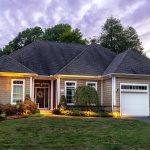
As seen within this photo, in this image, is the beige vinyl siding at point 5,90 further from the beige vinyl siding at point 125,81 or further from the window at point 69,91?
the beige vinyl siding at point 125,81

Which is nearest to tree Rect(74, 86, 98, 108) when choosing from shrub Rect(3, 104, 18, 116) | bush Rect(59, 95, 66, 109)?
bush Rect(59, 95, 66, 109)

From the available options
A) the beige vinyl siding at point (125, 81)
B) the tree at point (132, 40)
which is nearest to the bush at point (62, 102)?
the beige vinyl siding at point (125, 81)

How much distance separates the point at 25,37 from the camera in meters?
53.6

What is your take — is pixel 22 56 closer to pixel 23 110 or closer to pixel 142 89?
pixel 23 110

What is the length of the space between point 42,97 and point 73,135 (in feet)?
47.4

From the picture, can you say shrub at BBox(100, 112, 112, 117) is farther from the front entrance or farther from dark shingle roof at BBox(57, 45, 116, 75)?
the front entrance

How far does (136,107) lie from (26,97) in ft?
28.7

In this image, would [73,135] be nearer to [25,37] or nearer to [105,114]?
[105,114]

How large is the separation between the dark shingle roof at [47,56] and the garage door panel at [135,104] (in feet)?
20.9

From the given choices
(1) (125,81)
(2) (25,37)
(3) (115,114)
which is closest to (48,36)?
(2) (25,37)

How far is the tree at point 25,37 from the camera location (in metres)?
53.0

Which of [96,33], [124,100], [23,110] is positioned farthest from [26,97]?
[96,33]

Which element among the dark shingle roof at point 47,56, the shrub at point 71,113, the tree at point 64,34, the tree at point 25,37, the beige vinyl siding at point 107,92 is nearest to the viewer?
the shrub at point 71,113

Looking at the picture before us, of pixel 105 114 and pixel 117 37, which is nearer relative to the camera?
pixel 105 114
